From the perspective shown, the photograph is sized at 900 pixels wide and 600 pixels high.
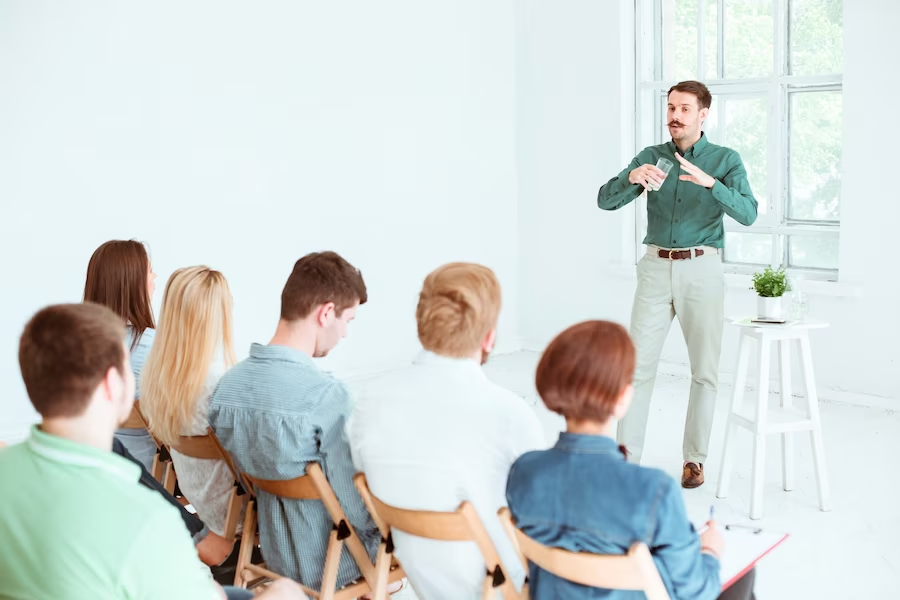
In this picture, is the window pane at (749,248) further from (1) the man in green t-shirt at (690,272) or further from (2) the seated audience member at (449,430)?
(2) the seated audience member at (449,430)

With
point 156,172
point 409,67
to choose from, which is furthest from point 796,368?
point 156,172

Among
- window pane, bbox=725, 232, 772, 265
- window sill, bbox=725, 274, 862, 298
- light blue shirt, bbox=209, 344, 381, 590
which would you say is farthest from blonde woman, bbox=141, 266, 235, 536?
window pane, bbox=725, 232, 772, 265

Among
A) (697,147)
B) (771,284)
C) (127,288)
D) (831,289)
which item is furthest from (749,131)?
(127,288)

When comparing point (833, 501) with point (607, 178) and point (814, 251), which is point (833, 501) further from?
point (607, 178)

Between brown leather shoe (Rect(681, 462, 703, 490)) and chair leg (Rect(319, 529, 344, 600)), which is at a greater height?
chair leg (Rect(319, 529, 344, 600))

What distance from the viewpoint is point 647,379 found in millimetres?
4117

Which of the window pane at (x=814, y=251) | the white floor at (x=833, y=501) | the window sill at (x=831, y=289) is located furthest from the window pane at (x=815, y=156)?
the white floor at (x=833, y=501)

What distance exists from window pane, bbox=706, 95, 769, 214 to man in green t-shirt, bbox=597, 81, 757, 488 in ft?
6.02

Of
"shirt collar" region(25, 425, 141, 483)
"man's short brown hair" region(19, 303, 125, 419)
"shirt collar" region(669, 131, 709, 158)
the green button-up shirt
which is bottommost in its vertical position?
"shirt collar" region(25, 425, 141, 483)

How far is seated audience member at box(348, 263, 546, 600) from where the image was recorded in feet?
6.77

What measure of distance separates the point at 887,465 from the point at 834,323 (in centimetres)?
129

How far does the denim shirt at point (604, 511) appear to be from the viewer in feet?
5.54

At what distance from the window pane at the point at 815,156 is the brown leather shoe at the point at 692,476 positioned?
219cm

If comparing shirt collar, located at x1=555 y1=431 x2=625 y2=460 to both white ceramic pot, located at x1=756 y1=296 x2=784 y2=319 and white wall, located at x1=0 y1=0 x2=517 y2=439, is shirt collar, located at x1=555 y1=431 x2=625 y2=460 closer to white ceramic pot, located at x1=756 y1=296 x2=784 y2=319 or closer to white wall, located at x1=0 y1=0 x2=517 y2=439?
white ceramic pot, located at x1=756 y1=296 x2=784 y2=319
